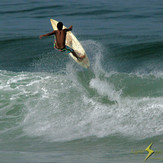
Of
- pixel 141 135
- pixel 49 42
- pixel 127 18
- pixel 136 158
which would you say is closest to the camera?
pixel 136 158

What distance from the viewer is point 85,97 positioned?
10875mm

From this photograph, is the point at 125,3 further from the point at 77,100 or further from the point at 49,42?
the point at 77,100

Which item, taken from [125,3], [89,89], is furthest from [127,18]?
[89,89]

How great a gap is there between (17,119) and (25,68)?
509 cm

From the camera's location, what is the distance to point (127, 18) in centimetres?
2333

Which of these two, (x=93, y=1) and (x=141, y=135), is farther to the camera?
(x=93, y=1)

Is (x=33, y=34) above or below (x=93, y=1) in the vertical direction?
below

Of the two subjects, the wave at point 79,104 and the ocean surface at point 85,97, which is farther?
the wave at point 79,104

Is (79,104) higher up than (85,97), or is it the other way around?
(85,97)

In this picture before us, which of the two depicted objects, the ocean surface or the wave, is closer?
the ocean surface

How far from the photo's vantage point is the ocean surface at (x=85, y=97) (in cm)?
779

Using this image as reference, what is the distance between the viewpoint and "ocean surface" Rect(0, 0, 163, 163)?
7.79 m

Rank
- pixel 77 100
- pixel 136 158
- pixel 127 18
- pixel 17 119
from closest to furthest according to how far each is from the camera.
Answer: pixel 136 158, pixel 17 119, pixel 77 100, pixel 127 18

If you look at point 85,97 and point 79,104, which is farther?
point 85,97
